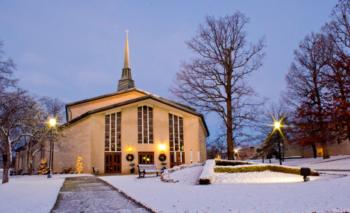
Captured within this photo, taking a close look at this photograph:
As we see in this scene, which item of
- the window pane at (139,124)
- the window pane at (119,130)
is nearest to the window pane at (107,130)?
the window pane at (119,130)

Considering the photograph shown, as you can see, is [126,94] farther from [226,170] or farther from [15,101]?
[226,170]

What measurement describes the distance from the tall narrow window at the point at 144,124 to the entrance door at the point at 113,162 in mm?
3001

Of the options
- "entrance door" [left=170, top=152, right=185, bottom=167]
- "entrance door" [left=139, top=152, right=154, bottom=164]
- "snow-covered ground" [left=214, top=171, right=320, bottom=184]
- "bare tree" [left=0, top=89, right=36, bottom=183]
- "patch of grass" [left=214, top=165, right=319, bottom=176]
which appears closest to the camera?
"snow-covered ground" [left=214, top=171, right=320, bottom=184]

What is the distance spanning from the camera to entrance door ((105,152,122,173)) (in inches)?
1287

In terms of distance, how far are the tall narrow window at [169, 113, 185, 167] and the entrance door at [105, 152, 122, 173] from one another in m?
5.81

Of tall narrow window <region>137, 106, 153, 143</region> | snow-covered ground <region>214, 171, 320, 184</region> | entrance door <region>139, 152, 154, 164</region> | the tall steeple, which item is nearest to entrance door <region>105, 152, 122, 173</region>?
entrance door <region>139, 152, 154, 164</region>

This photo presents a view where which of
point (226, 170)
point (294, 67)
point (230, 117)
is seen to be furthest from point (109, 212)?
point (294, 67)

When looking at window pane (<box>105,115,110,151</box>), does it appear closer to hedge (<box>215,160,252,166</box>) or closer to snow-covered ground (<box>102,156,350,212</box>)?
hedge (<box>215,160,252,166</box>)

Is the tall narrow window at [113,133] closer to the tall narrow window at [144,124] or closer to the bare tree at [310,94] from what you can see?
the tall narrow window at [144,124]

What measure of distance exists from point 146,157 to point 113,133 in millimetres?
4370

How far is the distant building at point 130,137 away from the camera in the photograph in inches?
1265

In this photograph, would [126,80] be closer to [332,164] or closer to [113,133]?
[113,133]

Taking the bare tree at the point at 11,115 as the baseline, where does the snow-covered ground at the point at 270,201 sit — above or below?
below

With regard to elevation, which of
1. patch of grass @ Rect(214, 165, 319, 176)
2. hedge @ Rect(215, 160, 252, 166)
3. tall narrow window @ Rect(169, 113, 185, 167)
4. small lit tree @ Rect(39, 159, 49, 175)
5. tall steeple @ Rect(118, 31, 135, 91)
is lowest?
small lit tree @ Rect(39, 159, 49, 175)
